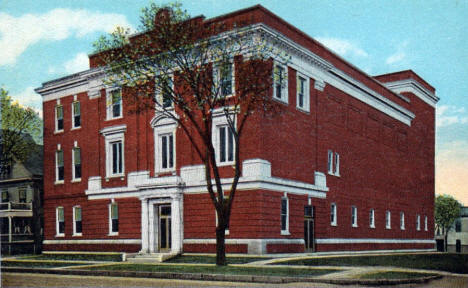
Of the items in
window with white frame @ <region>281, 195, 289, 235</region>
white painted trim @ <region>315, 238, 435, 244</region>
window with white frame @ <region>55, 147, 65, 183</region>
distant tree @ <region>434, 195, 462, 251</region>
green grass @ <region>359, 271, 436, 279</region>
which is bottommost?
distant tree @ <region>434, 195, 462, 251</region>

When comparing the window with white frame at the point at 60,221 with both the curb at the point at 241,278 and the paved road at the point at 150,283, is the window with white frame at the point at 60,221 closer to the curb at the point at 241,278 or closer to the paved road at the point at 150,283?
the curb at the point at 241,278

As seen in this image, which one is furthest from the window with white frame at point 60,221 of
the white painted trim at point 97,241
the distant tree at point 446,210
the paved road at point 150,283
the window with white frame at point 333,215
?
the distant tree at point 446,210

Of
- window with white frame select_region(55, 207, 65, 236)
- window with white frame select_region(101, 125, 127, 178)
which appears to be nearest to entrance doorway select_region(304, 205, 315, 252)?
window with white frame select_region(101, 125, 127, 178)

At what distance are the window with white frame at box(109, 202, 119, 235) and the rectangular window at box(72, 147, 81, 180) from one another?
14.8 ft

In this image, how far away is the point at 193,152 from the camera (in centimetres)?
3375

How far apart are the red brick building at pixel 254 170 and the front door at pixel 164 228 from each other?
0.07 metres

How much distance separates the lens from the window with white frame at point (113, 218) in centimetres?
3825

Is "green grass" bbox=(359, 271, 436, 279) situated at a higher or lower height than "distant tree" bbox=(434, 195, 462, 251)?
higher

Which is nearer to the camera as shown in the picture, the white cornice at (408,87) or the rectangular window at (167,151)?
the rectangular window at (167,151)

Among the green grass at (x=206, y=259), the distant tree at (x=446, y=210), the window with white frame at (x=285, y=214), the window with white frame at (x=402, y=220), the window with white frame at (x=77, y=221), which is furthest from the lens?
the distant tree at (x=446, y=210)

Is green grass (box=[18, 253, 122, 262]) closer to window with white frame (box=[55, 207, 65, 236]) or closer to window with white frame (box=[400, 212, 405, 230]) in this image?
window with white frame (box=[55, 207, 65, 236])

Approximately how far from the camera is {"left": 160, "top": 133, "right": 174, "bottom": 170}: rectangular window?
3522cm

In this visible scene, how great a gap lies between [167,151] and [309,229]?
32.3 feet

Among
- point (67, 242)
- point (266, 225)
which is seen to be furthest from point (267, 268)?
point (67, 242)
